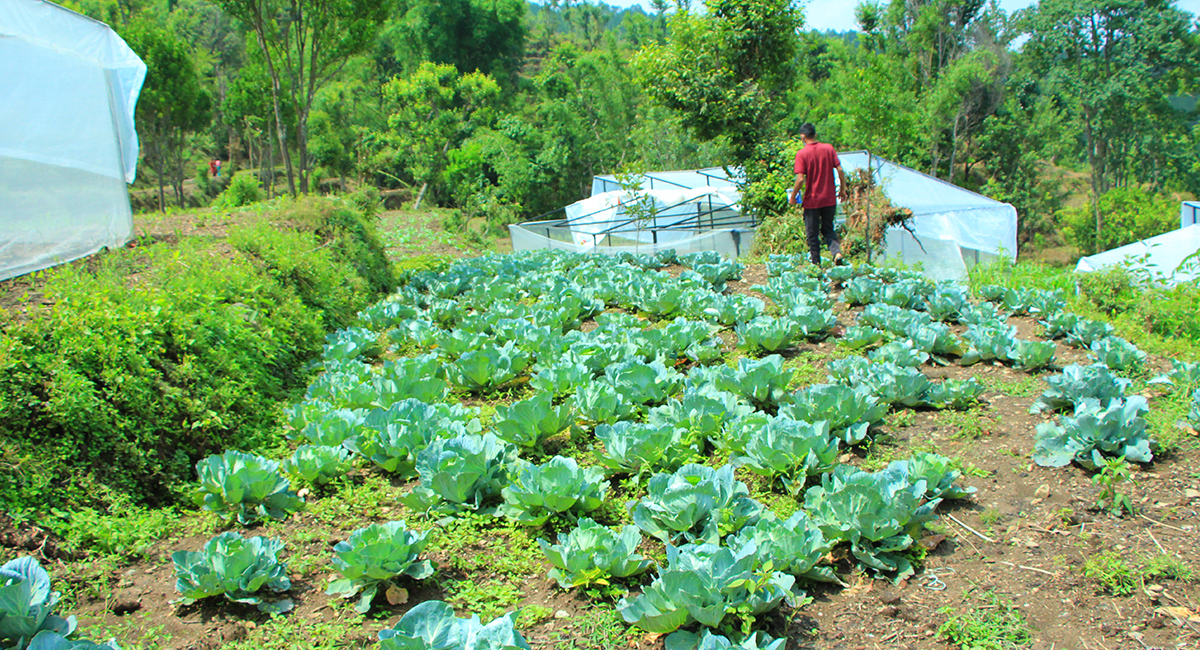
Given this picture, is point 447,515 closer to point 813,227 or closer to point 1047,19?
point 813,227

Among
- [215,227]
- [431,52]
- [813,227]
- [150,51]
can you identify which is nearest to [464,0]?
[431,52]

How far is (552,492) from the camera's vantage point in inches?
104

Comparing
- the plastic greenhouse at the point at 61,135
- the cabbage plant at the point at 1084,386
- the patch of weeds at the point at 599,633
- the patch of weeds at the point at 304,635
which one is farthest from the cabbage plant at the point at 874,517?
the plastic greenhouse at the point at 61,135

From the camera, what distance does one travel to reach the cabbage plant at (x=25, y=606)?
1.92m

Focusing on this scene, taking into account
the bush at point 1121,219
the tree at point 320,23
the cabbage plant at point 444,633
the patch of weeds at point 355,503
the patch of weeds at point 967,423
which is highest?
the tree at point 320,23

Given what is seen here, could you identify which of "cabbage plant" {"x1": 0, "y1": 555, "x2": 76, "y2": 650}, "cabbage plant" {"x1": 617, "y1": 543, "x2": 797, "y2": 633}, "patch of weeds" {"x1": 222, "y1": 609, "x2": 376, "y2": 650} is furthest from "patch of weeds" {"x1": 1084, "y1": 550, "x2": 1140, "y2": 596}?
"cabbage plant" {"x1": 0, "y1": 555, "x2": 76, "y2": 650}

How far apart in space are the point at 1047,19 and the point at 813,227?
30.6 meters

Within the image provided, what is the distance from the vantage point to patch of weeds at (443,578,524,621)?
2.29 m

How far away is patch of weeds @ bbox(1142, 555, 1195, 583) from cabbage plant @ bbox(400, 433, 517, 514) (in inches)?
90.9

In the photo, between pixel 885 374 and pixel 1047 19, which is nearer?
pixel 885 374

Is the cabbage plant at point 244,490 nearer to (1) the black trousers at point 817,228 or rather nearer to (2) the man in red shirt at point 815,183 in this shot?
(2) the man in red shirt at point 815,183

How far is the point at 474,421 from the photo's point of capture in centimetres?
335

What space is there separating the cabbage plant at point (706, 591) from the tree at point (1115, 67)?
32.8 meters

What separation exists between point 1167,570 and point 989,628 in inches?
28.2
